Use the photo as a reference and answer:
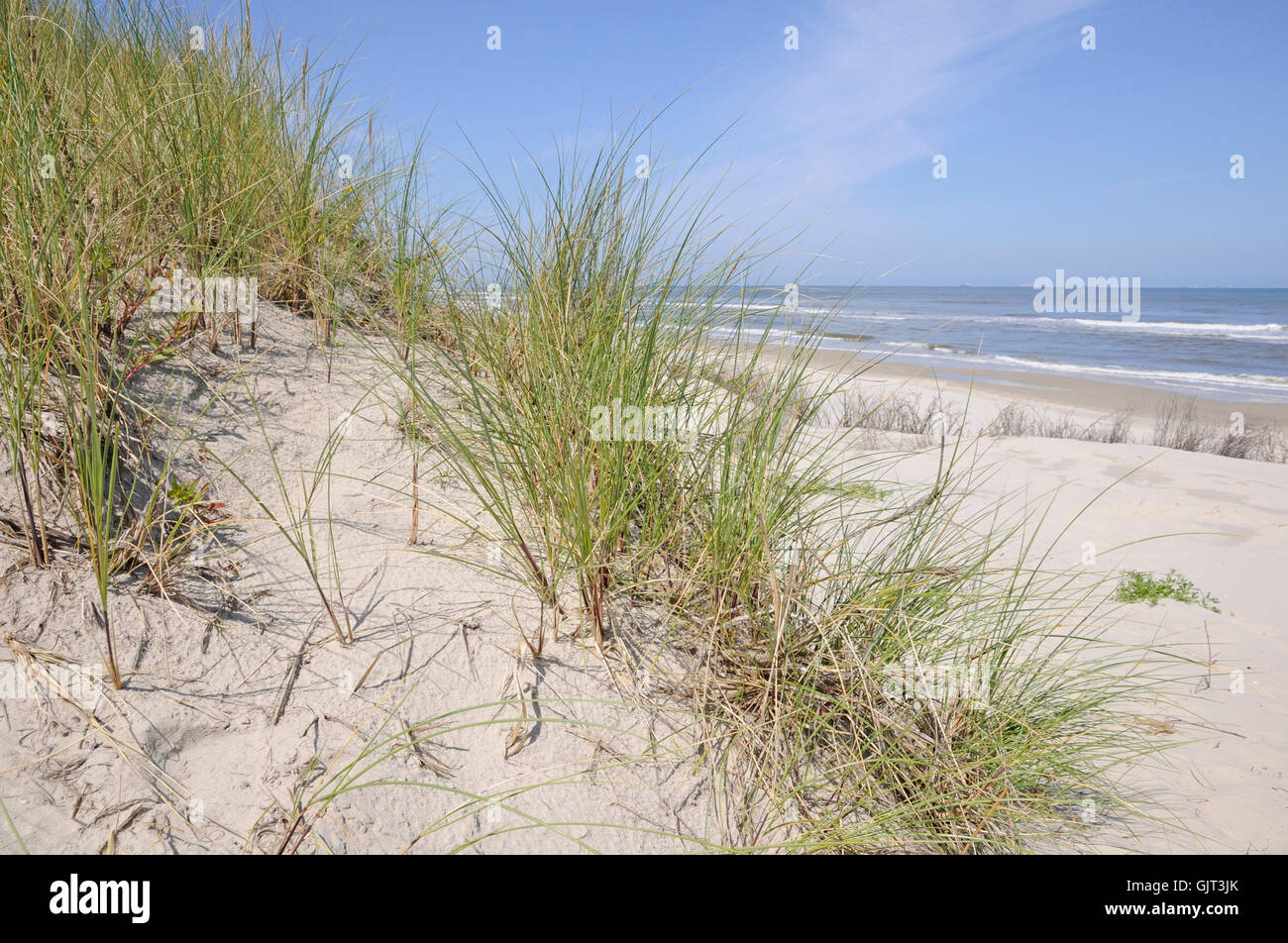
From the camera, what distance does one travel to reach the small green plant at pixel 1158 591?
337cm

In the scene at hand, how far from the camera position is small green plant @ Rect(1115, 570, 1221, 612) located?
337 centimetres

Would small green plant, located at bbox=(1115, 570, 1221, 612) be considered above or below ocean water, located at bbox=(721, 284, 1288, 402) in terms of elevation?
below

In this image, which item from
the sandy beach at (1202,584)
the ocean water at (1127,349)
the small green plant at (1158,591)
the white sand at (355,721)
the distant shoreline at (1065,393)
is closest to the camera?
the white sand at (355,721)

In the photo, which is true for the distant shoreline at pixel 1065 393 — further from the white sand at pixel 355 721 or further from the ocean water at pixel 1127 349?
the white sand at pixel 355 721

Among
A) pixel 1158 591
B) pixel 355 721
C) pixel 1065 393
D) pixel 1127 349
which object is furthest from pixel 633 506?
pixel 1127 349

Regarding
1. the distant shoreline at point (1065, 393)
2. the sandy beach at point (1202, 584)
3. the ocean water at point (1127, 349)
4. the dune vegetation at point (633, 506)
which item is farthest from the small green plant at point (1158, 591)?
the distant shoreline at point (1065, 393)

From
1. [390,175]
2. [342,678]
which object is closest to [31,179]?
[342,678]

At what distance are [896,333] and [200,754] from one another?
81.3ft

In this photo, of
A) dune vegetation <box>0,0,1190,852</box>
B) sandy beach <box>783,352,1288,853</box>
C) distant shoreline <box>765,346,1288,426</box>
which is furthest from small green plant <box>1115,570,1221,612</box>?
distant shoreline <box>765,346,1288,426</box>

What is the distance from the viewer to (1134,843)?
1.79 metres

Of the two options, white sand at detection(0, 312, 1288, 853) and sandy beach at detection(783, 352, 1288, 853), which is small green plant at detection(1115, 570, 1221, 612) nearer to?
sandy beach at detection(783, 352, 1288, 853)

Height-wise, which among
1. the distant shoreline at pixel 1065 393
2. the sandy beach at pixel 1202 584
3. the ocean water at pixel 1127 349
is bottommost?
the sandy beach at pixel 1202 584

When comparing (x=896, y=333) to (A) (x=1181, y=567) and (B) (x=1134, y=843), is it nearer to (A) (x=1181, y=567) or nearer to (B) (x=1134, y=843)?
(A) (x=1181, y=567)

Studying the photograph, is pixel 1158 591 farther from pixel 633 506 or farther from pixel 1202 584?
pixel 633 506
